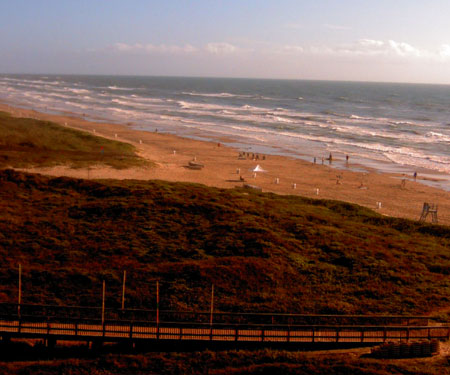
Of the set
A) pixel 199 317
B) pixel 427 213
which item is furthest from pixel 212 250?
pixel 427 213

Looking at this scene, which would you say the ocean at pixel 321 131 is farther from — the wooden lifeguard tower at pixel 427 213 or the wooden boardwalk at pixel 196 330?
the wooden boardwalk at pixel 196 330

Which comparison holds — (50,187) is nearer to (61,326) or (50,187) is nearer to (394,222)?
(61,326)

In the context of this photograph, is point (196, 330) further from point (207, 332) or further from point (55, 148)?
point (55, 148)

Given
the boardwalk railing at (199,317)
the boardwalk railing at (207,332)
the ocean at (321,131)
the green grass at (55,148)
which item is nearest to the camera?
the boardwalk railing at (207,332)

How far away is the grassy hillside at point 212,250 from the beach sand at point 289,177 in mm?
5979

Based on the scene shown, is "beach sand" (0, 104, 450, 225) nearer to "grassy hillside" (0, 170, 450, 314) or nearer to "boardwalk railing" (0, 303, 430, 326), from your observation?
"grassy hillside" (0, 170, 450, 314)

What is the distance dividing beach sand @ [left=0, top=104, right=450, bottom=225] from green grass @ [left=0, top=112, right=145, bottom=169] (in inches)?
77.4

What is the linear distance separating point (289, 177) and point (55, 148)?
78.5 feet

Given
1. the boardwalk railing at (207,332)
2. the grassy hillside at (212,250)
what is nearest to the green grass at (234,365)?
the boardwalk railing at (207,332)

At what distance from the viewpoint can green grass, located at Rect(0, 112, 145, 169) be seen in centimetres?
4275

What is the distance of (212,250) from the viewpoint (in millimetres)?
22453

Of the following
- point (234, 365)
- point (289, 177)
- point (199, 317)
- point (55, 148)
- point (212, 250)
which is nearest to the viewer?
point (234, 365)

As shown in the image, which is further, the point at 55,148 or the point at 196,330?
the point at 55,148

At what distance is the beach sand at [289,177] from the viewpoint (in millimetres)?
36719
